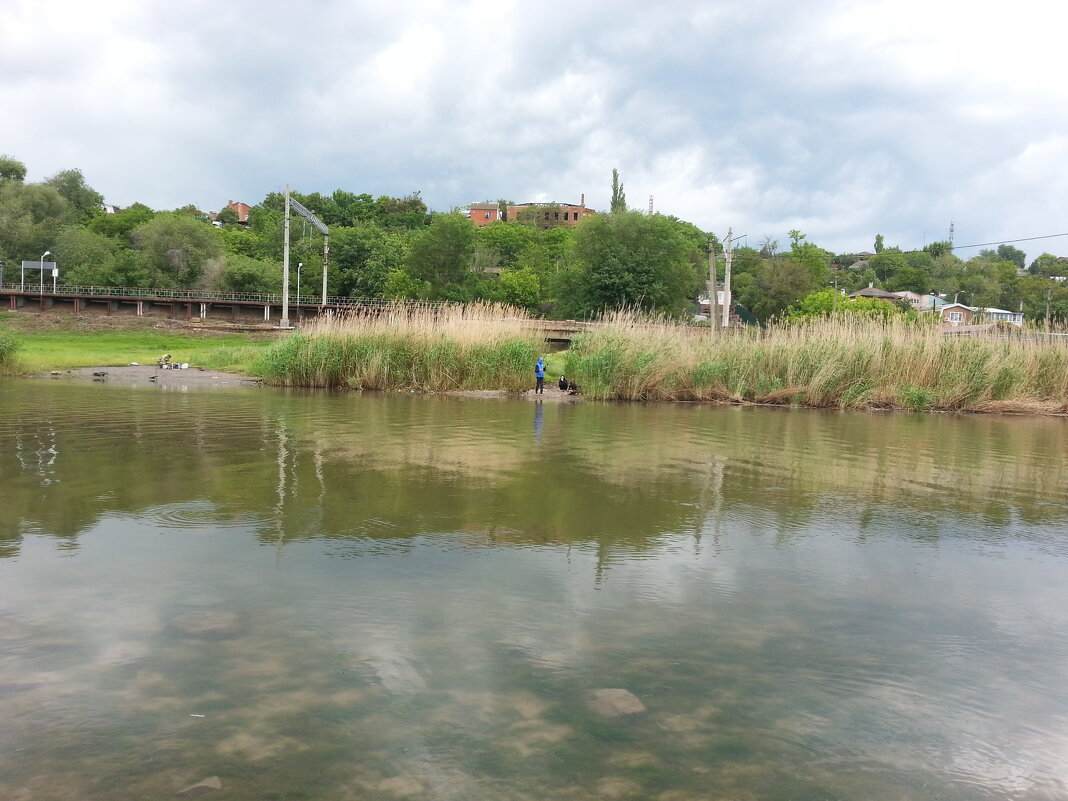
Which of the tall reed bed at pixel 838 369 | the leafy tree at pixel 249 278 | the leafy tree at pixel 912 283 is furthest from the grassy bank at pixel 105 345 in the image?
the leafy tree at pixel 912 283

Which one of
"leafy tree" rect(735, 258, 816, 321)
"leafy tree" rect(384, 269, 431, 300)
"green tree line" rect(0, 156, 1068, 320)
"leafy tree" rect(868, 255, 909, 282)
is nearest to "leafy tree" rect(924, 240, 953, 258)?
"leafy tree" rect(868, 255, 909, 282)

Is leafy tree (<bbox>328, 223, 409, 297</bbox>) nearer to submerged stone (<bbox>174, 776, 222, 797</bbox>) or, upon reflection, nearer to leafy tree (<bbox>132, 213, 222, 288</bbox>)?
leafy tree (<bbox>132, 213, 222, 288</bbox>)

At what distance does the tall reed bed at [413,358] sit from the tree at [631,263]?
37.6 metres

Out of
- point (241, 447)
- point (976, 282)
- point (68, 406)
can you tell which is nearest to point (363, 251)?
point (68, 406)

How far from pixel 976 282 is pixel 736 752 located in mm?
144135

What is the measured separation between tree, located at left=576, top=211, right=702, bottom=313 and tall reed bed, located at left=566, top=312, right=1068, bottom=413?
37658mm

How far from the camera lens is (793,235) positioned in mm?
110312

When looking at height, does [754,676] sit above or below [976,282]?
below

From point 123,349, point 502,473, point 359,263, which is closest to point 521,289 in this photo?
point 359,263

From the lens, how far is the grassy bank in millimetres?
26469

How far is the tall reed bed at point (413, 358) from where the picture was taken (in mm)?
22047

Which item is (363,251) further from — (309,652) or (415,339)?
(309,652)

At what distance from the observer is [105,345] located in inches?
1679

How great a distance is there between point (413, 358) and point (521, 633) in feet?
59.2
